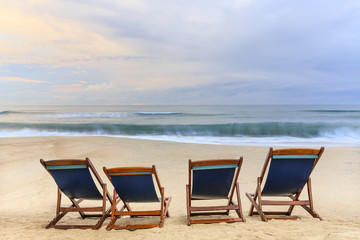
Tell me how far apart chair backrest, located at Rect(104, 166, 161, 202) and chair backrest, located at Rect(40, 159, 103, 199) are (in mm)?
268

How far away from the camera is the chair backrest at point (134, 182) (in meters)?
2.70

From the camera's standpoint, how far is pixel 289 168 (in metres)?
2.95

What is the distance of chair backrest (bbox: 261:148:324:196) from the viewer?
287 centimetres

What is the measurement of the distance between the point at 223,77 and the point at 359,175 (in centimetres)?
3612

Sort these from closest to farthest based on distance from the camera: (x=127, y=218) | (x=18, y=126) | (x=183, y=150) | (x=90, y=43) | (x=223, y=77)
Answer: (x=127, y=218)
(x=183, y=150)
(x=90, y=43)
(x=18, y=126)
(x=223, y=77)

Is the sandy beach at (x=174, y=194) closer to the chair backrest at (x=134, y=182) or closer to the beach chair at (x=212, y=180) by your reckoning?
the beach chair at (x=212, y=180)

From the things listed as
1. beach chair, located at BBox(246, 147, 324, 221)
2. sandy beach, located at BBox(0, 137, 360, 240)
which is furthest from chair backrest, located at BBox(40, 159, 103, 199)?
beach chair, located at BBox(246, 147, 324, 221)

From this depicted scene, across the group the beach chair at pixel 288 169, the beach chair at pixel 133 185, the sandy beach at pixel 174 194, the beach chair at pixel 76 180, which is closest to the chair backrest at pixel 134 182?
the beach chair at pixel 133 185

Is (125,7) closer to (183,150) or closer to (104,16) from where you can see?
(104,16)

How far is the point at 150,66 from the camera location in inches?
1013

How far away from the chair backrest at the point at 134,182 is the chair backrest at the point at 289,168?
4.53 feet

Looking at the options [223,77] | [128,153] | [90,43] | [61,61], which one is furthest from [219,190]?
[223,77]

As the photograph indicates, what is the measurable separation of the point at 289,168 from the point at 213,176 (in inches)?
36.4

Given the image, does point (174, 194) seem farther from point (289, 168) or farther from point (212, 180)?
point (289, 168)
